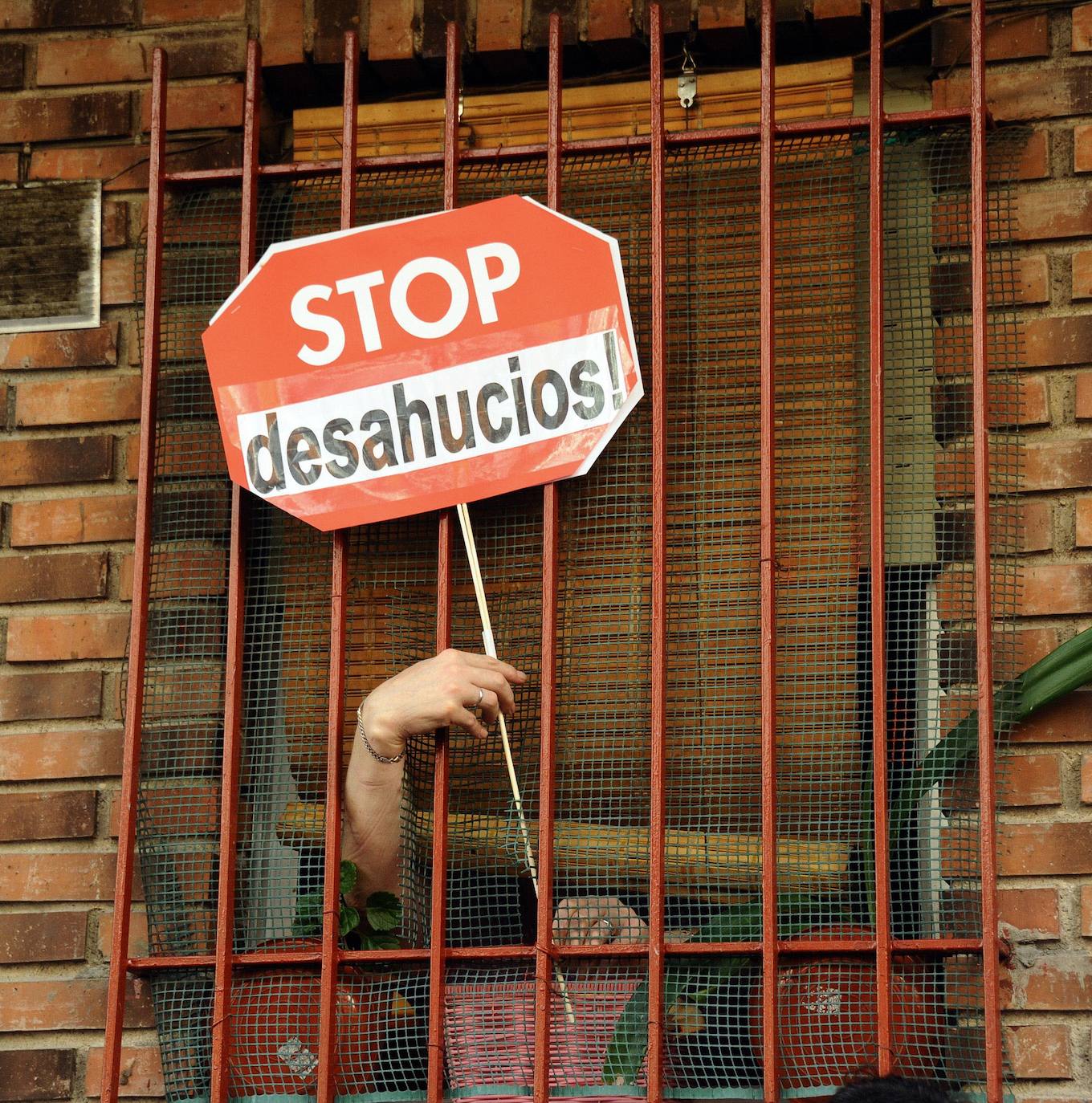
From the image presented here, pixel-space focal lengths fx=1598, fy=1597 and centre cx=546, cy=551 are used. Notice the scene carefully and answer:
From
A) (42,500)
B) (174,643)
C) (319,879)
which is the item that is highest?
(42,500)

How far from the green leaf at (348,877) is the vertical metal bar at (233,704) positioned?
0.17 metres

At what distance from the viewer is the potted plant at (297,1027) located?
2.39 meters

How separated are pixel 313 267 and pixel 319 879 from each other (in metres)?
0.97

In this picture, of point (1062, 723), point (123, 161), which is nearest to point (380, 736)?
point (1062, 723)

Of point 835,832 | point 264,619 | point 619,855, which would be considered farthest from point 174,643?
point 835,832

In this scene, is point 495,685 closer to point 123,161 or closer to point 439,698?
point 439,698

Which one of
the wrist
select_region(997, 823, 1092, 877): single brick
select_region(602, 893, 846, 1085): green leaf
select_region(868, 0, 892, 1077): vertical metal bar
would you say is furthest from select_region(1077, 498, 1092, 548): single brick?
the wrist

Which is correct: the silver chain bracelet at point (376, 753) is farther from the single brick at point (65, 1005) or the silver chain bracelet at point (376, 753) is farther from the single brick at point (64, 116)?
the single brick at point (64, 116)

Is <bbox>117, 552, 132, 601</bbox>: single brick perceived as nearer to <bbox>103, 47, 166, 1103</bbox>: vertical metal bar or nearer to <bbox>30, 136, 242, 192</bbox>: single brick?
<bbox>103, 47, 166, 1103</bbox>: vertical metal bar

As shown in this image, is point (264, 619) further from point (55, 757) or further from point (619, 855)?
point (619, 855)

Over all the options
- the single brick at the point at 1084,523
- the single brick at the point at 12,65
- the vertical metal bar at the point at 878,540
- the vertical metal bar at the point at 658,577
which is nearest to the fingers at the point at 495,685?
the vertical metal bar at the point at 658,577

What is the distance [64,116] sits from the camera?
9.29ft

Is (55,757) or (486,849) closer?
(486,849)

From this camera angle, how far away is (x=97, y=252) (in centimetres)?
279
